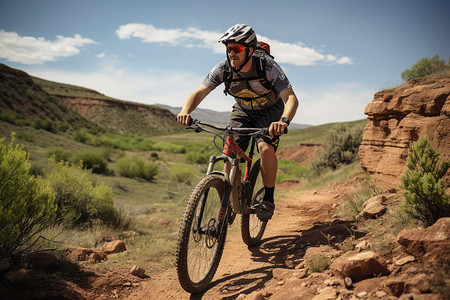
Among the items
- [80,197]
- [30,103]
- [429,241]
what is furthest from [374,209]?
[30,103]

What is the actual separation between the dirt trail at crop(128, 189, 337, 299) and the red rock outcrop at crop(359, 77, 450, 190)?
5.23ft

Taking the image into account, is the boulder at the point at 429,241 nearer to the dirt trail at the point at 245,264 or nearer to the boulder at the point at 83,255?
the dirt trail at the point at 245,264

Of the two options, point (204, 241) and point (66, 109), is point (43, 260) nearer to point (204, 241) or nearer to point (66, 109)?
point (204, 241)

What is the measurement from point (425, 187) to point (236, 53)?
228 cm

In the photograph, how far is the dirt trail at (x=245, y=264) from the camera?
3107 mm

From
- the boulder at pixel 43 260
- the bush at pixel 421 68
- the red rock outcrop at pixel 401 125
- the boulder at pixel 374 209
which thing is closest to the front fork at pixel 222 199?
the boulder at pixel 43 260

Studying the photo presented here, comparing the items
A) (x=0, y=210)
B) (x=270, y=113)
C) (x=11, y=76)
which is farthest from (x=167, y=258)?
(x=11, y=76)

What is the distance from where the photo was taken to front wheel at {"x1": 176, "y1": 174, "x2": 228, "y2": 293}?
2.76m

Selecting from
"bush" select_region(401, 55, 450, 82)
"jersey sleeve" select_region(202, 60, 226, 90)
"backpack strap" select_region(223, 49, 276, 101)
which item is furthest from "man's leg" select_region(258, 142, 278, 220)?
"bush" select_region(401, 55, 450, 82)

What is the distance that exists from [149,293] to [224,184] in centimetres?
133

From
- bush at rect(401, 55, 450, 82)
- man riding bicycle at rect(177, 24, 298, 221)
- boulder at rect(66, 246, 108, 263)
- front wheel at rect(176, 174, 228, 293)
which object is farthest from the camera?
bush at rect(401, 55, 450, 82)

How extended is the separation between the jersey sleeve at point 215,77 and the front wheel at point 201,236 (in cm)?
118

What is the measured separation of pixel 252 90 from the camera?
145 inches

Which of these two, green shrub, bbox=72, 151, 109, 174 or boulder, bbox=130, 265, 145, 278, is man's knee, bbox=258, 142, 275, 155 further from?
green shrub, bbox=72, 151, 109, 174
